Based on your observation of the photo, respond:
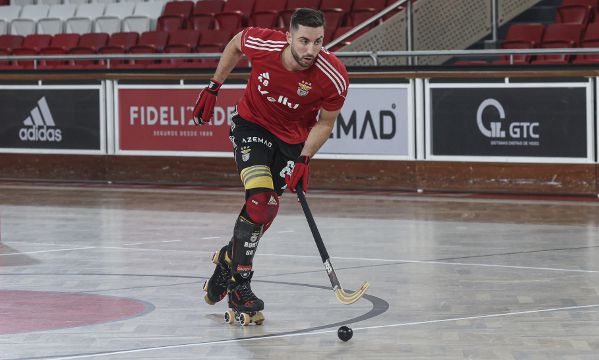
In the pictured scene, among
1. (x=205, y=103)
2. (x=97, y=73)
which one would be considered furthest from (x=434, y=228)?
(x=97, y=73)

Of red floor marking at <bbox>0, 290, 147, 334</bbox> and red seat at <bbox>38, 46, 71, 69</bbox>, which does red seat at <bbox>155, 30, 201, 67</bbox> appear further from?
red floor marking at <bbox>0, 290, 147, 334</bbox>

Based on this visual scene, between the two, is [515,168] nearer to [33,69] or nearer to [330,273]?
[33,69]

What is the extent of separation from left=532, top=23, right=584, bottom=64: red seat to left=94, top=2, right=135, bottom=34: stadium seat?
972 centimetres

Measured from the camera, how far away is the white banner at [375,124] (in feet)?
59.8

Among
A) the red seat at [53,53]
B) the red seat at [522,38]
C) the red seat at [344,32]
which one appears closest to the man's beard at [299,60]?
the red seat at [522,38]

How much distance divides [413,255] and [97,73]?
376 inches

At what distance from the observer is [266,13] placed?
22578 mm

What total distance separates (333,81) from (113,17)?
718 inches

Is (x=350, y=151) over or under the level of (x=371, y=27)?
under

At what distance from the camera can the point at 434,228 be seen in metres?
14.4

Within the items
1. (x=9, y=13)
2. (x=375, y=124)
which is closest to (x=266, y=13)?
(x=375, y=124)

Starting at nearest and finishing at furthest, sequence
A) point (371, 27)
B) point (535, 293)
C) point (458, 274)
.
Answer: point (535, 293)
point (458, 274)
point (371, 27)

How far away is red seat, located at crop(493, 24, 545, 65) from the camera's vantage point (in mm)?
19109

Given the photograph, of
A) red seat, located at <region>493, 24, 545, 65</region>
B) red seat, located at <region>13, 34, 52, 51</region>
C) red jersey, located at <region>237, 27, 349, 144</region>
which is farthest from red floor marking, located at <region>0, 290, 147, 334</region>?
red seat, located at <region>13, 34, 52, 51</region>
